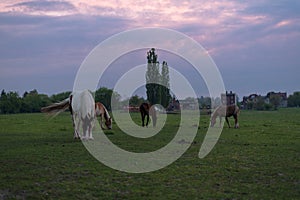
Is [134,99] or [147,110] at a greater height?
[134,99]

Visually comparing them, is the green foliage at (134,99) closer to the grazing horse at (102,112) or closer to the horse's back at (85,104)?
the grazing horse at (102,112)

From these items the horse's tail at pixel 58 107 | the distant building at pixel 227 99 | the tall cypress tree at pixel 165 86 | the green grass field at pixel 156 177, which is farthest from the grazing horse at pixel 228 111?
the tall cypress tree at pixel 165 86

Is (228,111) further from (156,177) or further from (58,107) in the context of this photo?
(156,177)

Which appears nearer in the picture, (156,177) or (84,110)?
(156,177)

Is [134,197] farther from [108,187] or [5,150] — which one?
[5,150]

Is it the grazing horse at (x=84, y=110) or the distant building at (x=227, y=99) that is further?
the distant building at (x=227, y=99)

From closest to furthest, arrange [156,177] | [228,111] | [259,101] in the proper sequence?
1. [156,177]
2. [228,111]
3. [259,101]

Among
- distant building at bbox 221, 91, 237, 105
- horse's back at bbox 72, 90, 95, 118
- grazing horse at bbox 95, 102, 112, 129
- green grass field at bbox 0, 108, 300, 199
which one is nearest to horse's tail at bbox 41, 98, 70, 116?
horse's back at bbox 72, 90, 95, 118

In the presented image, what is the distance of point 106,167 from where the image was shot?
9.85 metres

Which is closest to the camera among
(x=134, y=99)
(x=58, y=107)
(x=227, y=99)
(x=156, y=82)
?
(x=58, y=107)

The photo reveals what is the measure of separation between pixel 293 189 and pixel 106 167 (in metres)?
4.32

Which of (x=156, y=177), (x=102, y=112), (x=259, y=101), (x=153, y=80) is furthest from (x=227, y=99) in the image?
(x=259, y=101)

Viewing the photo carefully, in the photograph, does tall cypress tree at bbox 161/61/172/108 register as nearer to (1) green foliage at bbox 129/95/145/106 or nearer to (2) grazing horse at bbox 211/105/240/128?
(1) green foliage at bbox 129/95/145/106

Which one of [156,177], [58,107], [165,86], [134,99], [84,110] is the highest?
[165,86]
